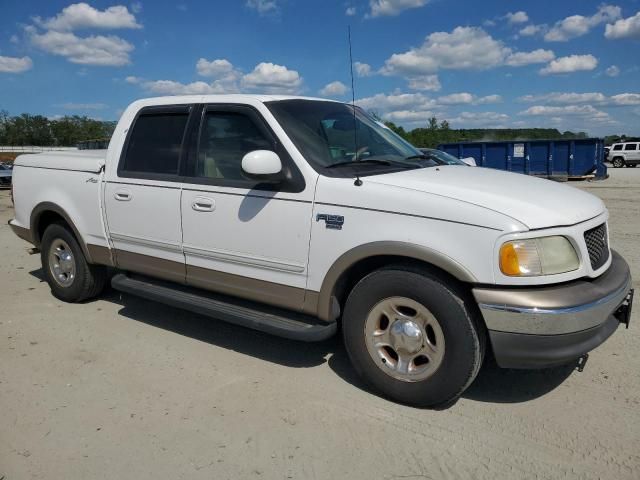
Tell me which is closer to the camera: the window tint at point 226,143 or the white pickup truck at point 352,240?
the white pickup truck at point 352,240

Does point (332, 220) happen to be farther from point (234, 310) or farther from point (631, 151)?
point (631, 151)

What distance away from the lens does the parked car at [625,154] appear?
3800 centimetres

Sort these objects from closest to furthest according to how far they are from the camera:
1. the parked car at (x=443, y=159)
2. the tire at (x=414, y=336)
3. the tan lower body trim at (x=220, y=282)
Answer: the tire at (x=414, y=336), the tan lower body trim at (x=220, y=282), the parked car at (x=443, y=159)

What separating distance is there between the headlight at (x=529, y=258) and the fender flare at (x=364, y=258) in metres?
0.21

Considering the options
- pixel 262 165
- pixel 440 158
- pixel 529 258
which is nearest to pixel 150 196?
pixel 262 165

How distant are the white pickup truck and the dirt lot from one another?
1.15ft

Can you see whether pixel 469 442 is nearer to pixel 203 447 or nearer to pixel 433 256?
pixel 433 256

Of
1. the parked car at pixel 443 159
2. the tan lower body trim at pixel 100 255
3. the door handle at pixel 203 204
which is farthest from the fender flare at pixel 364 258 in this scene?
the tan lower body trim at pixel 100 255

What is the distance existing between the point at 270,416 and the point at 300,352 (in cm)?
103

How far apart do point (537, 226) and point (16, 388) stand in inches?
141

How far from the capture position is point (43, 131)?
94625 mm

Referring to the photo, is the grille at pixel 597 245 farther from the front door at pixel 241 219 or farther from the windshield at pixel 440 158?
the front door at pixel 241 219

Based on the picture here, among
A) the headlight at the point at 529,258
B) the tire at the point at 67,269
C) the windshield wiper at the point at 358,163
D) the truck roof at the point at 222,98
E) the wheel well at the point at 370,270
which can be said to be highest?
the truck roof at the point at 222,98

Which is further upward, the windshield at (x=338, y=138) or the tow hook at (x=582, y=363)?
the windshield at (x=338, y=138)
